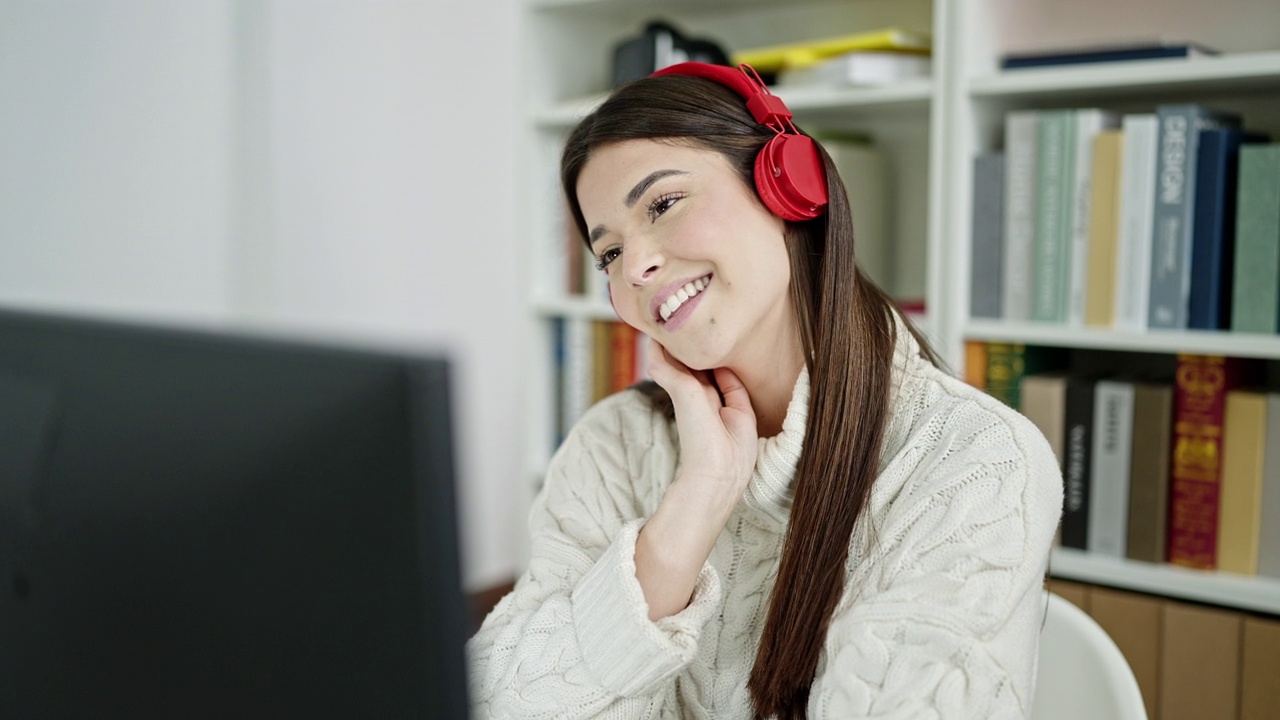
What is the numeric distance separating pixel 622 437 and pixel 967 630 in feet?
1.78

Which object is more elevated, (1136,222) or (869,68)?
(869,68)

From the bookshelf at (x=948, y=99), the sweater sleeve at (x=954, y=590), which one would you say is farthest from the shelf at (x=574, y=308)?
the sweater sleeve at (x=954, y=590)

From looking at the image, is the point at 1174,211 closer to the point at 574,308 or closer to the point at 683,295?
the point at 683,295

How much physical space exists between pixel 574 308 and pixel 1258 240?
4.05 ft

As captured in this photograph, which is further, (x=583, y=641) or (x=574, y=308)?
(x=574, y=308)

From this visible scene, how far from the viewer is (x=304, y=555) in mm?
459

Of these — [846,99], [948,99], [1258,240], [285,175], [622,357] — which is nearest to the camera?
[1258,240]

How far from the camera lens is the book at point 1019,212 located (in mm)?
1770

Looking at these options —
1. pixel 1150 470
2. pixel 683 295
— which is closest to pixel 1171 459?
pixel 1150 470

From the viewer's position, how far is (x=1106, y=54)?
1.70 meters

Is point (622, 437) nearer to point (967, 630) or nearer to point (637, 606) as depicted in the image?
point (637, 606)

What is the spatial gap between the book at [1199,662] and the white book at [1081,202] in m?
0.47

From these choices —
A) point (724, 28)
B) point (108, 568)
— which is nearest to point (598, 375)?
point (724, 28)

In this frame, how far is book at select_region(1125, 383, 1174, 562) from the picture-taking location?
169cm
